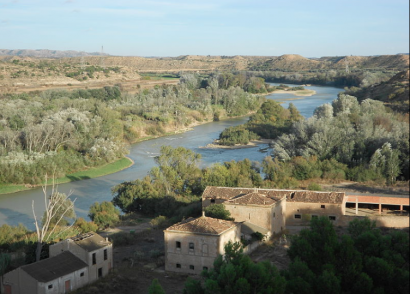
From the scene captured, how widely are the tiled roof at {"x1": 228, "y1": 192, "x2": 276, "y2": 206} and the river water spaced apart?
378cm

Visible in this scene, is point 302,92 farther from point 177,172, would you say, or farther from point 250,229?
point 250,229

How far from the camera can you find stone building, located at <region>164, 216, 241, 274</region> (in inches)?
350

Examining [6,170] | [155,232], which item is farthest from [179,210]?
[6,170]

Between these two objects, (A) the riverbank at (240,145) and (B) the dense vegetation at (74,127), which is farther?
(A) the riverbank at (240,145)

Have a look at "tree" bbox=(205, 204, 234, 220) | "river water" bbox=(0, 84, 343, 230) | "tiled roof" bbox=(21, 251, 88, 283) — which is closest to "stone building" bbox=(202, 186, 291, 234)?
"tree" bbox=(205, 204, 234, 220)

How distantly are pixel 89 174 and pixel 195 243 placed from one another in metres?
12.0

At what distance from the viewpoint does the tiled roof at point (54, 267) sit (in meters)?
8.22

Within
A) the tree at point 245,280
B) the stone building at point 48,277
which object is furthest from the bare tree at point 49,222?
the tree at point 245,280

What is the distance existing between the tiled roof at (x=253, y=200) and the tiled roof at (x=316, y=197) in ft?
2.49

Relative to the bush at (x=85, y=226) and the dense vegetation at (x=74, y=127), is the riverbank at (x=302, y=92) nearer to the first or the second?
the dense vegetation at (x=74, y=127)

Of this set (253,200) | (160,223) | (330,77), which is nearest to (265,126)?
(160,223)

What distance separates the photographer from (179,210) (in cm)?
1317

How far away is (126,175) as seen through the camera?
64.2 ft

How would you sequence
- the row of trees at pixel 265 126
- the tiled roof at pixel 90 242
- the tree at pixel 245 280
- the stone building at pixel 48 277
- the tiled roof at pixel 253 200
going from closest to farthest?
the tree at pixel 245 280 < the stone building at pixel 48 277 < the tiled roof at pixel 90 242 < the tiled roof at pixel 253 200 < the row of trees at pixel 265 126
